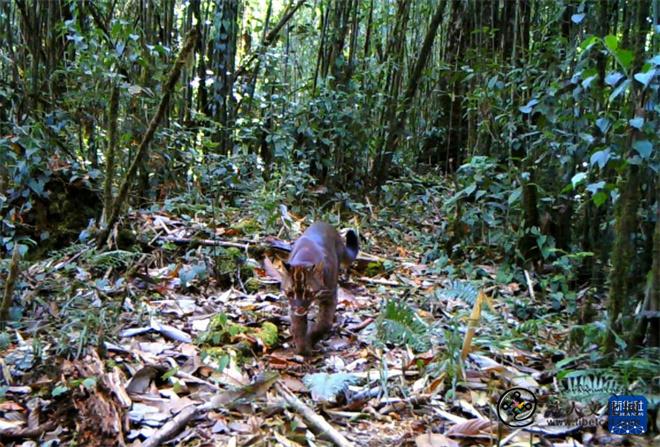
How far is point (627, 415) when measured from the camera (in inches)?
82.0

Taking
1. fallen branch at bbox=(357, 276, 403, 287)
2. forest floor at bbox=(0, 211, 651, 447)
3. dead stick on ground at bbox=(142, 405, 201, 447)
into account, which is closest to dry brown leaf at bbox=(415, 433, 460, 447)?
forest floor at bbox=(0, 211, 651, 447)

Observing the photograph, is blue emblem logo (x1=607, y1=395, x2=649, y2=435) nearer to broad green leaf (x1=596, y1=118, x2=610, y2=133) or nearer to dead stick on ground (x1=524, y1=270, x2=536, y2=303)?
broad green leaf (x1=596, y1=118, x2=610, y2=133)

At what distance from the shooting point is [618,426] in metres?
2.08

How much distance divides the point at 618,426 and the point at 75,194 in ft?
13.6

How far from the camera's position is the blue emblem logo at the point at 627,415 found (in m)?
2.06

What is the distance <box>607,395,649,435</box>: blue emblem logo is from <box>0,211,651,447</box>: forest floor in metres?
0.03

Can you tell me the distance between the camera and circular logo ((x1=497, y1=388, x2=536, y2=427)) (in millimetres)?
2145

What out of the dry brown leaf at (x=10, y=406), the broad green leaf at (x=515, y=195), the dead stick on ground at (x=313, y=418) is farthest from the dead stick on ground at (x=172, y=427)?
the broad green leaf at (x=515, y=195)

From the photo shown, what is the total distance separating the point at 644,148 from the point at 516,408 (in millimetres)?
1115

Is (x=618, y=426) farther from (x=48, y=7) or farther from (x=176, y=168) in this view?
(x=48, y=7)

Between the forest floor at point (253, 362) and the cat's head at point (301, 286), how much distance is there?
28cm

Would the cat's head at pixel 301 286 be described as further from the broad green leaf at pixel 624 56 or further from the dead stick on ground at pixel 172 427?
the broad green leaf at pixel 624 56

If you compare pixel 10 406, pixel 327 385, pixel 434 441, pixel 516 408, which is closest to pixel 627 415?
pixel 516 408

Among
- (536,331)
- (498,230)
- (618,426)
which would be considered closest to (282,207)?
(498,230)
